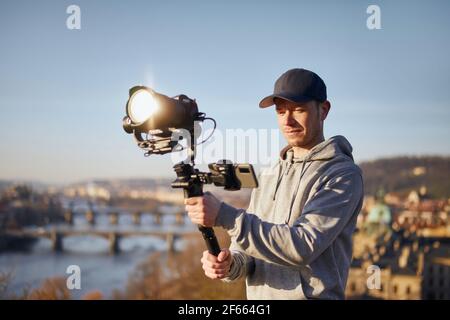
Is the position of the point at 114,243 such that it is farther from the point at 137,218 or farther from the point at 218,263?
the point at 218,263

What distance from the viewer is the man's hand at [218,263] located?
1.36m

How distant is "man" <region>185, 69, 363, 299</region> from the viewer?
1194 mm

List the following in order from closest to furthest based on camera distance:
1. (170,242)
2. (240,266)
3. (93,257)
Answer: (240,266), (93,257), (170,242)

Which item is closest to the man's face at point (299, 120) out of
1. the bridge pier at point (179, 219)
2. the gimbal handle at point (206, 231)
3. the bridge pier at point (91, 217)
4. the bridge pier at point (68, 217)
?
the gimbal handle at point (206, 231)

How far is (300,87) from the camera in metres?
1.35

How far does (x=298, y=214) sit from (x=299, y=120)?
244 mm

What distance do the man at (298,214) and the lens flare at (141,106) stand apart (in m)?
0.24

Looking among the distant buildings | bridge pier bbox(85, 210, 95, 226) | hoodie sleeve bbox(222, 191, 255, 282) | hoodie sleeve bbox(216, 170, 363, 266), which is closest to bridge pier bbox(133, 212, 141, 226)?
bridge pier bbox(85, 210, 95, 226)

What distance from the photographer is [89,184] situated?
111ft

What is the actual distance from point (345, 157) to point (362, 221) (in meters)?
31.5

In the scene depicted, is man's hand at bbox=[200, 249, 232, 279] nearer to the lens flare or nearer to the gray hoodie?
the gray hoodie

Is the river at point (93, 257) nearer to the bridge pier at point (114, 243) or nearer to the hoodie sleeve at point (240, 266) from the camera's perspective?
the bridge pier at point (114, 243)

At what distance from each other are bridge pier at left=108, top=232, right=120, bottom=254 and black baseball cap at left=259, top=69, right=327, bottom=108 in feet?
77.2

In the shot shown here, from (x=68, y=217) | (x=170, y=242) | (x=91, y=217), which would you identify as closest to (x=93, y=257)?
(x=170, y=242)
